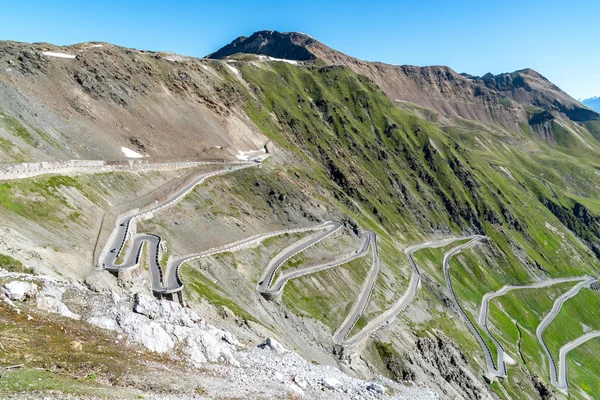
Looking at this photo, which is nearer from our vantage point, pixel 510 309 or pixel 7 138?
pixel 7 138

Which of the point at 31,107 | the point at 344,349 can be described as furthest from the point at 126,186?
the point at 344,349

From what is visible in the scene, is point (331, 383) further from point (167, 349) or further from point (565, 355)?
point (565, 355)

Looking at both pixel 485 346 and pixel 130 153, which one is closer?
pixel 130 153

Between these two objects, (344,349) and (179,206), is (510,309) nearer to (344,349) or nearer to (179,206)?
(344,349)

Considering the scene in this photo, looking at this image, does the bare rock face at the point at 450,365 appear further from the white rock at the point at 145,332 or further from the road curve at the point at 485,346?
the white rock at the point at 145,332

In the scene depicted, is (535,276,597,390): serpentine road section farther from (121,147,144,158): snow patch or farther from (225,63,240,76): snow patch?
(225,63,240,76): snow patch

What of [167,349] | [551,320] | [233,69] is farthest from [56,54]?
[551,320]
